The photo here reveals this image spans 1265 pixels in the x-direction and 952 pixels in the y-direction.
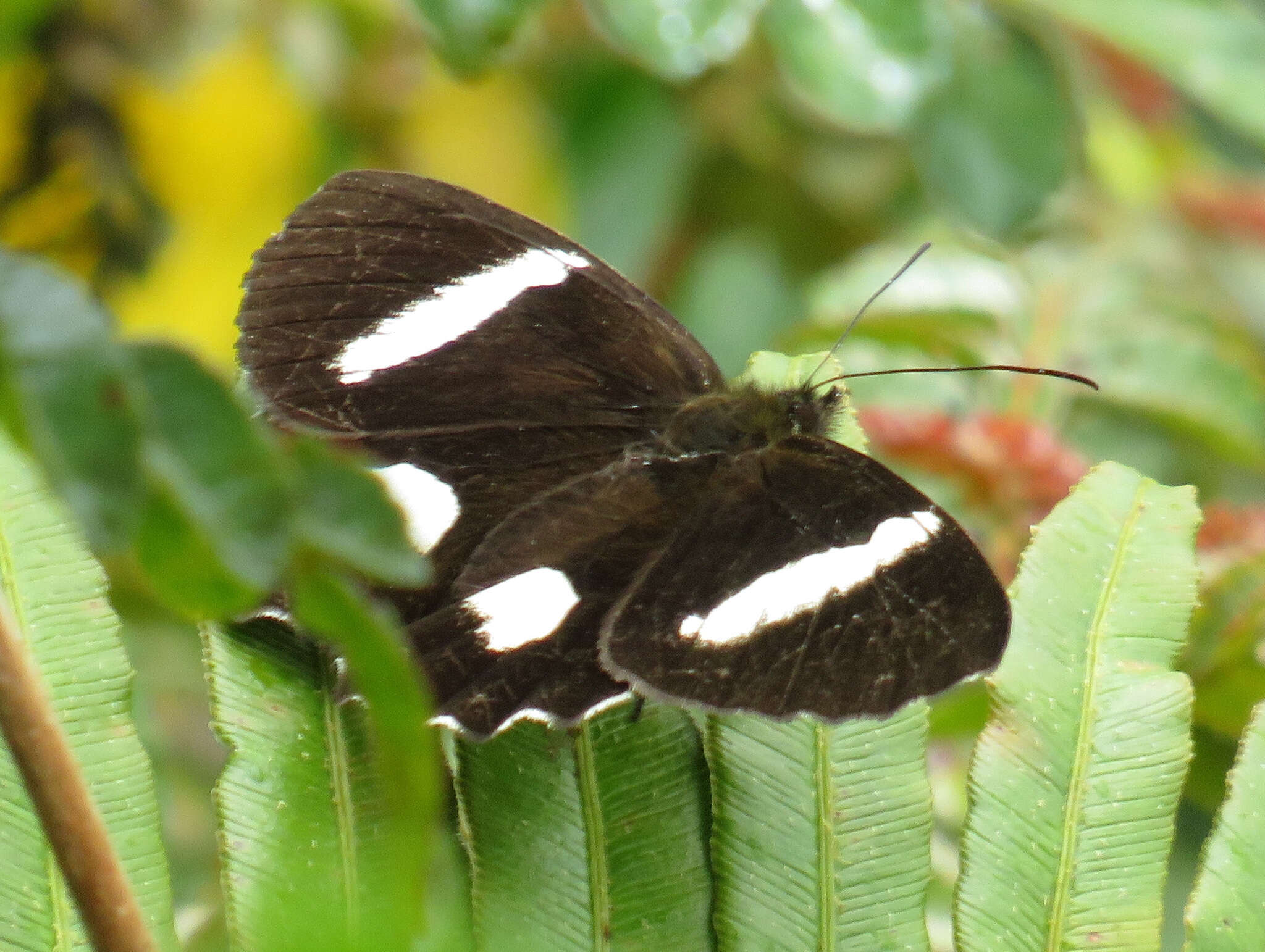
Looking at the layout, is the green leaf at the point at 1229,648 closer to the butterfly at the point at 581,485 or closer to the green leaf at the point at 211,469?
the butterfly at the point at 581,485

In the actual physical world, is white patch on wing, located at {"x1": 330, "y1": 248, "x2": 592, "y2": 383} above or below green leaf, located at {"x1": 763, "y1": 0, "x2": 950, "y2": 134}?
below

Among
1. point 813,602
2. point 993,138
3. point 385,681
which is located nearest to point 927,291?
point 993,138

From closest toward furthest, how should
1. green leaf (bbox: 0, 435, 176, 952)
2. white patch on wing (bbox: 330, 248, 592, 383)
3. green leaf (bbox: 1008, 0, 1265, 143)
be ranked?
green leaf (bbox: 0, 435, 176, 952) < white patch on wing (bbox: 330, 248, 592, 383) < green leaf (bbox: 1008, 0, 1265, 143)

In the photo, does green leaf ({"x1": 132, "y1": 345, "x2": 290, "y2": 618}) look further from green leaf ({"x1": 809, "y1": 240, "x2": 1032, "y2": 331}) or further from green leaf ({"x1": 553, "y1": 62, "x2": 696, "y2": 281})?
green leaf ({"x1": 553, "y1": 62, "x2": 696, "y2": 281})

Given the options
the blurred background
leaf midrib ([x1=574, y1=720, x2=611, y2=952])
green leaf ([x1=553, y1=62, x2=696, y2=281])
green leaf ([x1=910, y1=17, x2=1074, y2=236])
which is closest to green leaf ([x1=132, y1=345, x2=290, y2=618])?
leaf midrib ([x1=574, y1=720, x2=611, y2=952])

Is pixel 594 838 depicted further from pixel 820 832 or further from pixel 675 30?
pixel 675 30

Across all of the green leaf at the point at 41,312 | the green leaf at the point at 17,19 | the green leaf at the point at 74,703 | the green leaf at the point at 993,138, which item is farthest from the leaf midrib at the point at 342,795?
the green leaf at the point at 17,19
